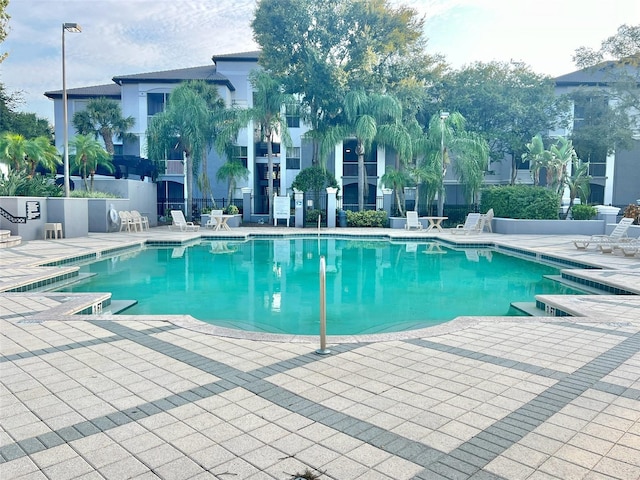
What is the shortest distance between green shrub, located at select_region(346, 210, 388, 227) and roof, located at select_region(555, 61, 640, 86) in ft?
45.8

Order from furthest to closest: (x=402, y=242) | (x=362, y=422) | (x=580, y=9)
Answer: (x=402, y=242) → (x=580, y=9) → (x=362, y=422)

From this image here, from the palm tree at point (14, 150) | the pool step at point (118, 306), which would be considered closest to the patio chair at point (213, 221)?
the palm tree at point (14, 150)

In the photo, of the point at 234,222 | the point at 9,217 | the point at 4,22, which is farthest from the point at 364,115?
the point at 9,217

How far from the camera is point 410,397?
341 centimetres

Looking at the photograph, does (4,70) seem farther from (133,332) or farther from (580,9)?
(580,9)

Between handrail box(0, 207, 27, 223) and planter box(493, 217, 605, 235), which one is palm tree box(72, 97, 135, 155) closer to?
handrail box(0, 207, 27, 223)

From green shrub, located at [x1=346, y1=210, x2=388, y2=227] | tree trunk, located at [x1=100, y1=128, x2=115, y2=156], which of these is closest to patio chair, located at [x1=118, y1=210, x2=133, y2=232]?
green shrub, located at [x1=346, y1=210, x2=388, y2=227]

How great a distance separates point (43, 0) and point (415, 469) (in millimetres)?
15368

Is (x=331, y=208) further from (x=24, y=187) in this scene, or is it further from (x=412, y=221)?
(x=24, y=187)

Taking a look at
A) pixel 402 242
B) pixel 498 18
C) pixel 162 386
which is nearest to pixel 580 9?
pixel 498 18

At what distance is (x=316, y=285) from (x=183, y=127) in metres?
15.7

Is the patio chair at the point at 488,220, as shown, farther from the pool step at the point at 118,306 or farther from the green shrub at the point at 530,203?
the pool step at the point at 118,306

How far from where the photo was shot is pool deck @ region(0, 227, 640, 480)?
2549 millimetres

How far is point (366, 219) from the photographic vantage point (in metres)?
22.9
